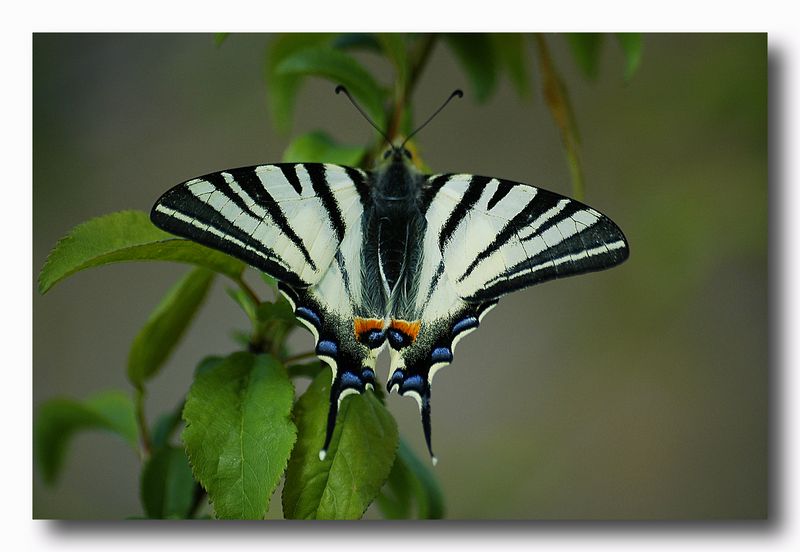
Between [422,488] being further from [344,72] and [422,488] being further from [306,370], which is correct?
[344,72]

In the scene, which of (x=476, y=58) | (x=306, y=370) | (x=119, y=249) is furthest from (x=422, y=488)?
(x=476, y=58)

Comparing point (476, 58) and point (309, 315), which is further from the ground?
point (476, 58)

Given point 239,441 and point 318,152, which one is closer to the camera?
point 239,441

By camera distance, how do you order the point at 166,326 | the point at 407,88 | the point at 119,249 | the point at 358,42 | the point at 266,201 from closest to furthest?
1. the point at 119,249
2. the point at 266,201
3. the point at 166,326
4. the point at 407,88
5. the point at 358,42

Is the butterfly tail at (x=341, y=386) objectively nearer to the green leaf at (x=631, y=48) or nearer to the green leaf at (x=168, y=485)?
the green leaf at (x=168, y=485)

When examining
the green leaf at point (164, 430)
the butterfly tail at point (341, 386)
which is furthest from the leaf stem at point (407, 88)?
the green leaf at point (164, 430)

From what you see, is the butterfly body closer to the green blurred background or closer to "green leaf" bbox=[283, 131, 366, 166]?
"green leaf" bbox=[283, 131, 366, 166]
